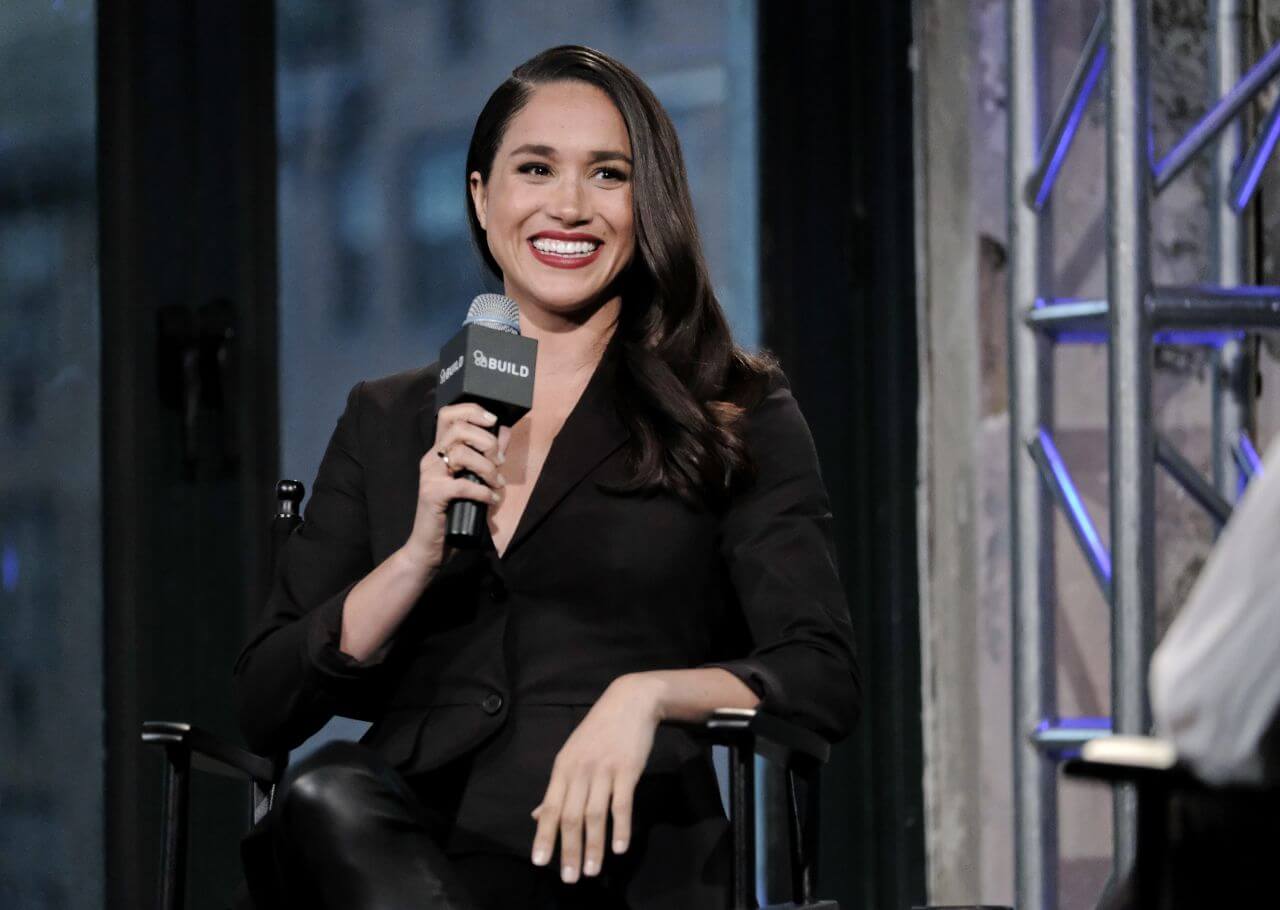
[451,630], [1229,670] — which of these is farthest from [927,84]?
[1229,670]

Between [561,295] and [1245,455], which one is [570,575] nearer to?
[561,295]

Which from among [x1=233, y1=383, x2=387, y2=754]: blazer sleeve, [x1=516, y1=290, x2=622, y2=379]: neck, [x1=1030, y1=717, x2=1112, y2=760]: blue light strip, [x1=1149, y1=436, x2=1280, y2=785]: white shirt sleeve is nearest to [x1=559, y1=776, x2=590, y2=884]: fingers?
[x1=233, y1=383, x2=387, y2=754]: blazer sleeve

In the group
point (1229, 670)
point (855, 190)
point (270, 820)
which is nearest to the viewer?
point (1229, 670)

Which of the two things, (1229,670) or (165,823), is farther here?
(165,823)

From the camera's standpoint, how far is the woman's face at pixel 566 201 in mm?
1998

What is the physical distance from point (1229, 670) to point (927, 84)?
2658mm

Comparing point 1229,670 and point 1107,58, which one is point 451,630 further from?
point 1107,58

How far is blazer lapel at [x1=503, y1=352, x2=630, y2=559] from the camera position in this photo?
190 centimetres

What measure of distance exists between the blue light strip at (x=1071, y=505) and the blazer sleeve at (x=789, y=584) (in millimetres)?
812

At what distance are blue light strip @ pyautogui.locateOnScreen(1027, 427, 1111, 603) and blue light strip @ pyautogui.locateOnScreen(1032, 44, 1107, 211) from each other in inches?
14.8

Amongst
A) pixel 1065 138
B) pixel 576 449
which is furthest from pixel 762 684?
pixel 1065 138

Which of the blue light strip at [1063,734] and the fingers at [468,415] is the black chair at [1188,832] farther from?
the blue light strip at [1063,734]

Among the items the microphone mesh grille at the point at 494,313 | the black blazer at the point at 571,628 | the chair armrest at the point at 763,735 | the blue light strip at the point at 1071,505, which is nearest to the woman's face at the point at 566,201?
the black blazer at the point at 571,628

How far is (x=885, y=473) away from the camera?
3285 mm
